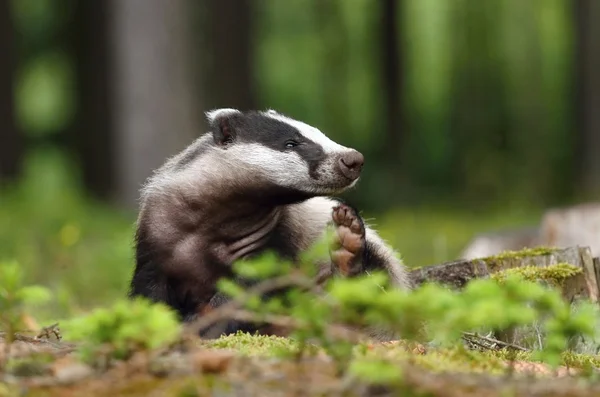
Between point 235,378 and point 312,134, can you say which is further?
point 312,134

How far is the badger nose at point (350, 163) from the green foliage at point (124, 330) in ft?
7.56

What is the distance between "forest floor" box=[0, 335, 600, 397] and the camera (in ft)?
10.5

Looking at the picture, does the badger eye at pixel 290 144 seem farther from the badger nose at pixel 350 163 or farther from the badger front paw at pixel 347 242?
the badger front paw at pixel 347 242

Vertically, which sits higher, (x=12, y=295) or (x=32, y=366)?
(x=12, y=295)

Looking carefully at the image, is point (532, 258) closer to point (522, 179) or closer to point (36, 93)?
point (522, 179)

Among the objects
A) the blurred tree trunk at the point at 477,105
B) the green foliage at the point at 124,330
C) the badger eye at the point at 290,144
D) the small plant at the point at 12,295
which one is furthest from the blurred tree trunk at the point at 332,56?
the green foliage at the point at 124,330

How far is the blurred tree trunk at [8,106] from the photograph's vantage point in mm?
19047

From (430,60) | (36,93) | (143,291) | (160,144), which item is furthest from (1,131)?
(430,60)

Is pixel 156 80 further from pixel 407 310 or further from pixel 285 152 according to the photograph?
pixel 407 310

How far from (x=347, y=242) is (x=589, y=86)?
44.5 feet

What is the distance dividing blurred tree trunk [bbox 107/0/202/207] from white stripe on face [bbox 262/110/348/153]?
856cm

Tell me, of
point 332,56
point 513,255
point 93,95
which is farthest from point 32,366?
point 332,56

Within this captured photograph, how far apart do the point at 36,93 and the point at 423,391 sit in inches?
1074

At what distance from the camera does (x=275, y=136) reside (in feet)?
19.7
